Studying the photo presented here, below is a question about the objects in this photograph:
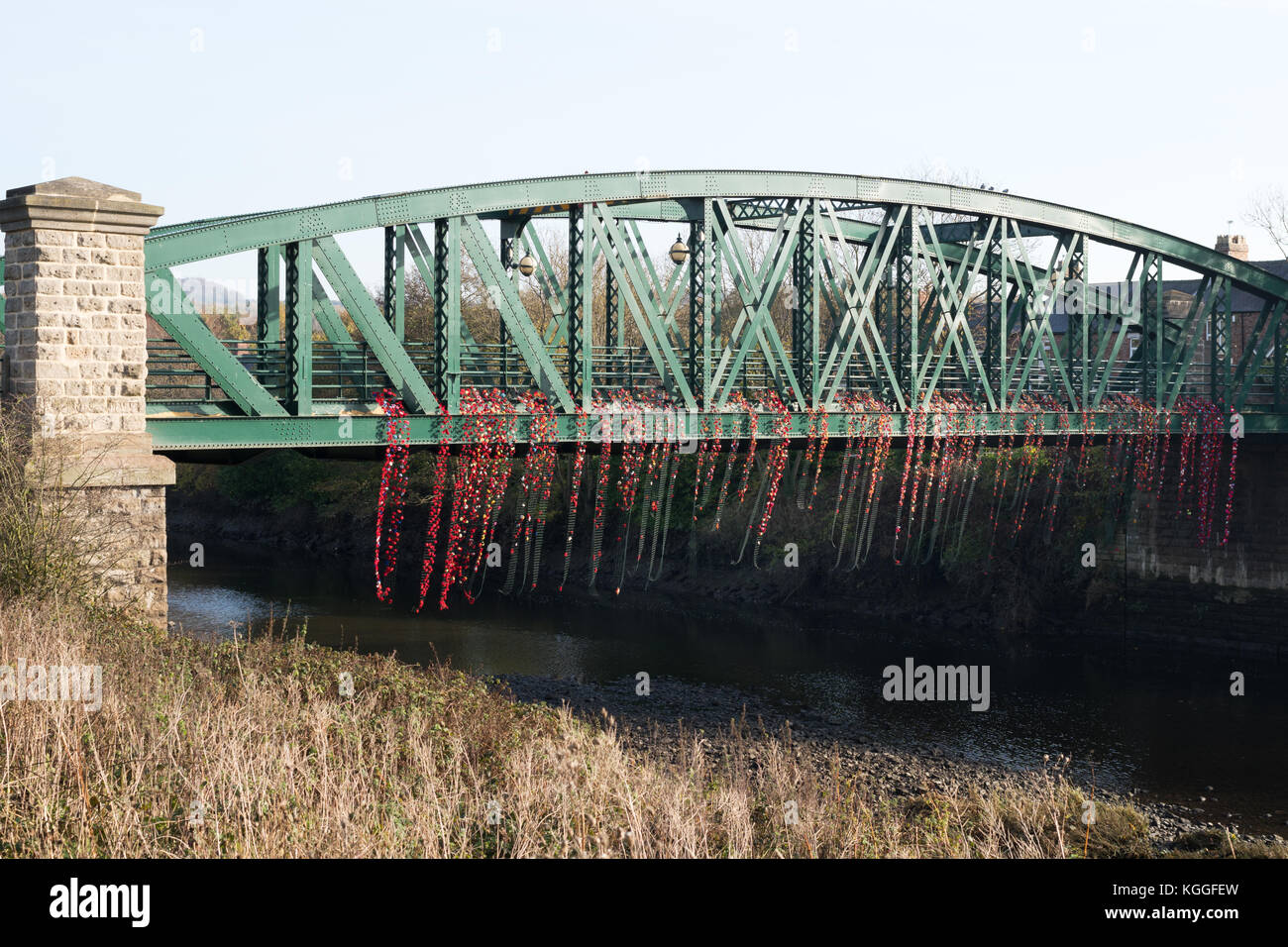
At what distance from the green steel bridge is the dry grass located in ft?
11.9

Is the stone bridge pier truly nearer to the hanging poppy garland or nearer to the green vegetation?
the green vegetation

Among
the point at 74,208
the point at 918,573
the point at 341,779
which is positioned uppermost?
the point at 74,208

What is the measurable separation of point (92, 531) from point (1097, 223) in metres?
19.7

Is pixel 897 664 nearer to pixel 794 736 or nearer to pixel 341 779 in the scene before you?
pixel 794 736

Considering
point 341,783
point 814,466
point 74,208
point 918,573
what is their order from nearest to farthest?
point 341,783 < point 74,208 < point 918,573 < point 814,466

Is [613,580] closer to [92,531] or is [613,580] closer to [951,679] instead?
[951,679]

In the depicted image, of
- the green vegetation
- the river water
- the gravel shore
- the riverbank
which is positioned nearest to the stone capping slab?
the green vegetation

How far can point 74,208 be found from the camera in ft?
43.9

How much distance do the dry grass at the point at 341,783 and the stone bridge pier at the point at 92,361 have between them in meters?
1.20

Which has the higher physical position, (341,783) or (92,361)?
(92,361)

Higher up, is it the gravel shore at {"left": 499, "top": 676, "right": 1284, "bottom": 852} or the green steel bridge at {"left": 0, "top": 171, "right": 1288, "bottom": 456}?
the green steel bridge at {"left": 0, "top": 171, "right": 1288, "bottom": 456}

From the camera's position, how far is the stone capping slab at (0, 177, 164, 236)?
13.2 meters

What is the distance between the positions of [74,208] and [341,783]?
25.0ft

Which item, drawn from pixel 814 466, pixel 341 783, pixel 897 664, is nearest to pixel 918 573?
pixel 814 466
